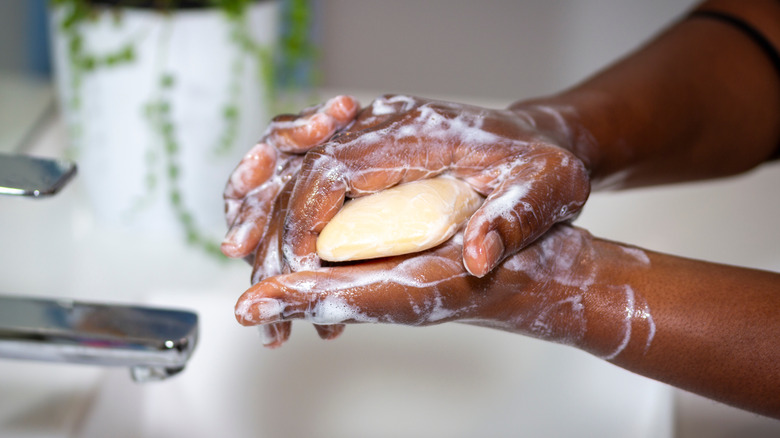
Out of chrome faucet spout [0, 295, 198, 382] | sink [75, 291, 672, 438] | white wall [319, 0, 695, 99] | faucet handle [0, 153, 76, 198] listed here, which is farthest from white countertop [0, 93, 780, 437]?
white wall [319, 0, 695, 99]

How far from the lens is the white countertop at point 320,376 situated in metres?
0.69

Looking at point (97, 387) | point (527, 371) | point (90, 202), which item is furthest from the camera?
point (90, 202)

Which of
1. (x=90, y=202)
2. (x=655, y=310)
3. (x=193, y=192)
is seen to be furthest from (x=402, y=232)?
(x=90, y=202)

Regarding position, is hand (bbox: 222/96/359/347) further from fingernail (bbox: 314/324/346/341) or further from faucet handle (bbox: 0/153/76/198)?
faucet handle (bbox: 0/153/76/198)

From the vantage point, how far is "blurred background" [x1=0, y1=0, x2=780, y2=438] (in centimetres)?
69

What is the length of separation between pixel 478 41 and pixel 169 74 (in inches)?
43.5

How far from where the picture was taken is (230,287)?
2.78 ft

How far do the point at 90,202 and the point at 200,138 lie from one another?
19 cm

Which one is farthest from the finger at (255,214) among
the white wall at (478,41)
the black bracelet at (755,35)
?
the white wall at (478,41)

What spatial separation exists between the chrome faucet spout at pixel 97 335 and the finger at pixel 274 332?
0.23ft

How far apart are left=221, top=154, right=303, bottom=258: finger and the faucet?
0.08 meters

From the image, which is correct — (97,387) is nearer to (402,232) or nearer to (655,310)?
(402,232)

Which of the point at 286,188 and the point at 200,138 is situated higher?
the point at 286,188

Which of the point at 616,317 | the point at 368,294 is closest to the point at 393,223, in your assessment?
the point at 368,294
